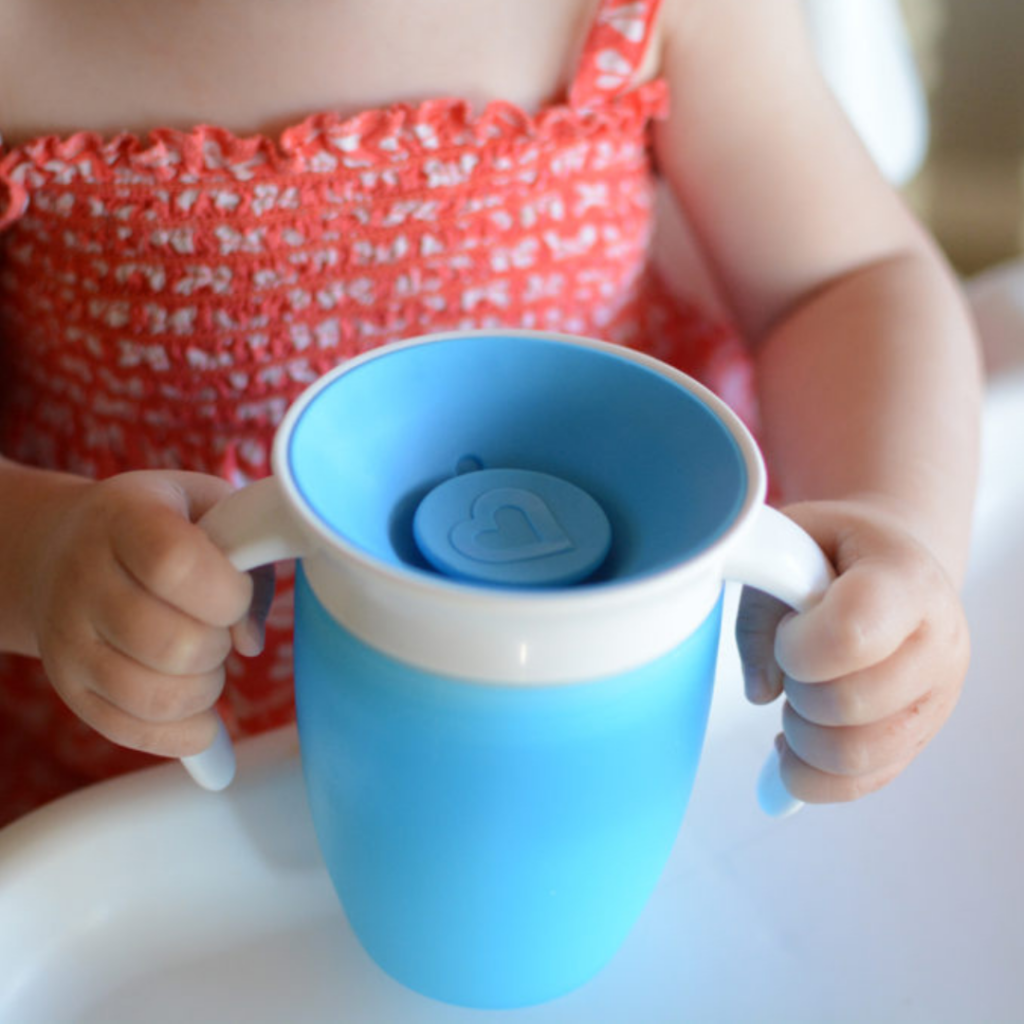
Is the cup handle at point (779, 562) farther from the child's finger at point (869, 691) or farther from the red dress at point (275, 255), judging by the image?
the red dress at point (275, 255)

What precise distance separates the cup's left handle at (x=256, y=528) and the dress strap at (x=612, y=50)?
1.12 feet

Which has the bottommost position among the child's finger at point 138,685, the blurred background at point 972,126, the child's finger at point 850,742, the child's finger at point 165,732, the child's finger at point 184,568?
the blurred background at point 972,126

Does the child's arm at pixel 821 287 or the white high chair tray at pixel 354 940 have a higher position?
the child's arm at pixel 821 287

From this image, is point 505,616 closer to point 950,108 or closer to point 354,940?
point 354,940

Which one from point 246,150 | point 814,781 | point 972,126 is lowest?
point 972,126

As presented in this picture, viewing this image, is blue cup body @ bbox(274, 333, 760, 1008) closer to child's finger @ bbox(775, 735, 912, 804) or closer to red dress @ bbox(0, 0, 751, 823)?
child's finger @ bbox(775, 735, 912, 804)

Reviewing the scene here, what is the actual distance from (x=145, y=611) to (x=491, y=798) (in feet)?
0.37

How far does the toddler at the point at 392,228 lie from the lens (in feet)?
1.61

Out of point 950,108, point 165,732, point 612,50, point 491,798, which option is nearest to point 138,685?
point 165,732

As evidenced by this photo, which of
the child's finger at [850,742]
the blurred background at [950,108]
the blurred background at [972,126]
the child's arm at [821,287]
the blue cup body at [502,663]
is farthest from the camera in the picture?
the blurred background at [972,126]

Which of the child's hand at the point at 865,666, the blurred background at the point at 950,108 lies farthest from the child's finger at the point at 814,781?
the blurred background at the point at 950,108

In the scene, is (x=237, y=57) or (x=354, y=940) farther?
(x=237, y=57)

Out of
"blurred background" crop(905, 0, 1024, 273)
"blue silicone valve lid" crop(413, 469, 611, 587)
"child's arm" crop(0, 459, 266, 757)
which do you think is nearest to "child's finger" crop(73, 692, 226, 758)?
"child's arm" crop(0, 459, 266, 757)

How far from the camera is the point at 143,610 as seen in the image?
0.31 metres
